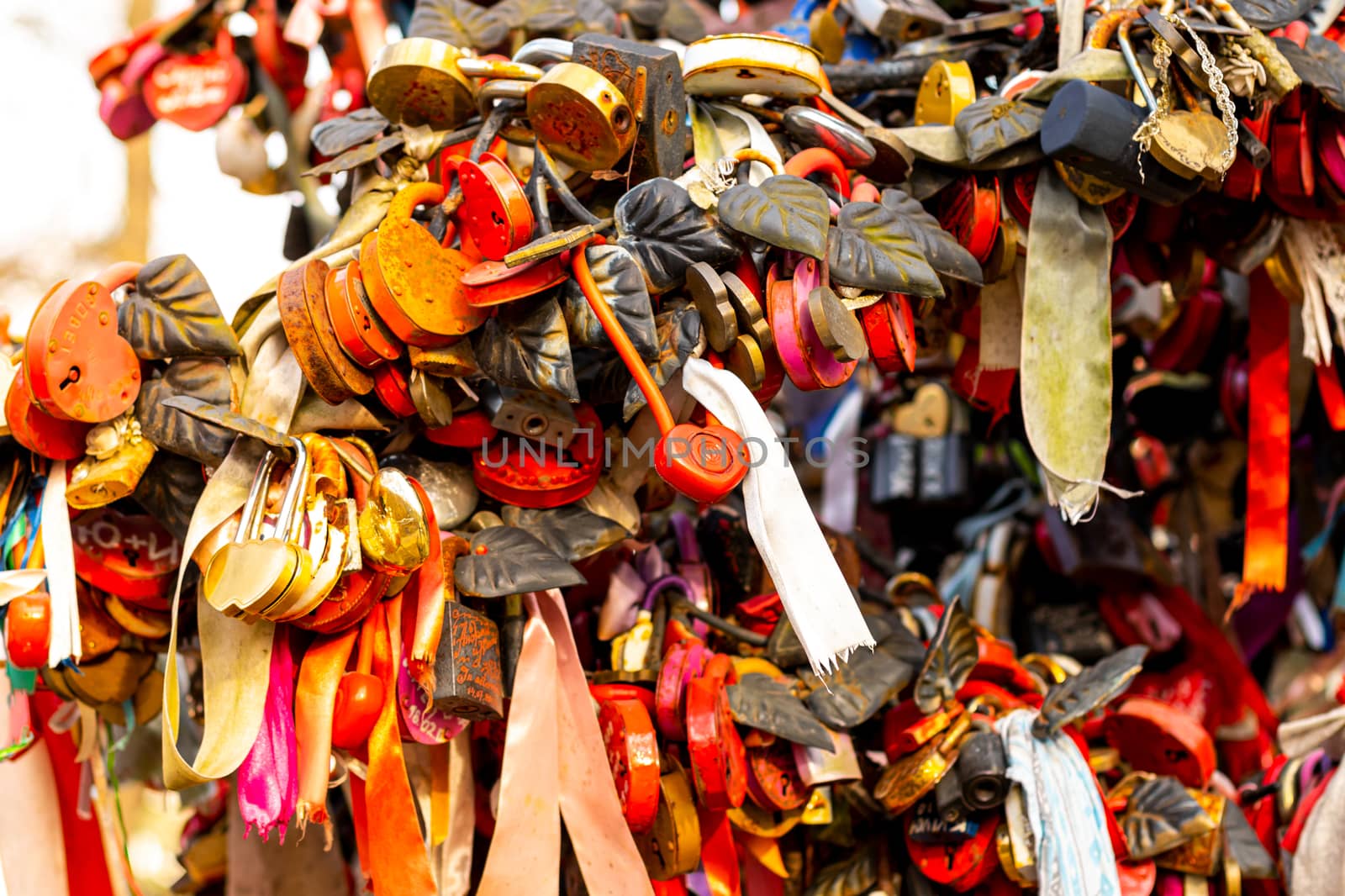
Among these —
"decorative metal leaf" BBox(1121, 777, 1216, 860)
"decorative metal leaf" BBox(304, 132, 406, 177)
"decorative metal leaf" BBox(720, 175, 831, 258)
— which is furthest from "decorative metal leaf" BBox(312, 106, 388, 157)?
"decorative metal leaf" BBox(1121, 777, 1216, 860)

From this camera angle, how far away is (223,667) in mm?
914

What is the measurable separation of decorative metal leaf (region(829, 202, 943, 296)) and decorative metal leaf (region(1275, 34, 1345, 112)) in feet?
1.12

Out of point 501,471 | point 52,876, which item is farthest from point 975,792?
point 52,876

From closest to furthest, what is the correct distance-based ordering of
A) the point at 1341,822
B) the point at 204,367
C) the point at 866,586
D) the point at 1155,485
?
the point at 204,367 → the point at 1341,822 → the point at 866,586 → the point at 1155,485

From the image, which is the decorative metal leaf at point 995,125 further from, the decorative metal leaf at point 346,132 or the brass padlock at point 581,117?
the decorative metal leaf at point 346,132

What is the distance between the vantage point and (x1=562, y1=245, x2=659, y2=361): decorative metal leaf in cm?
88

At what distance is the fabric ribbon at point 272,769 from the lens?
2.91 ft

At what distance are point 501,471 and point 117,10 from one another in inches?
198

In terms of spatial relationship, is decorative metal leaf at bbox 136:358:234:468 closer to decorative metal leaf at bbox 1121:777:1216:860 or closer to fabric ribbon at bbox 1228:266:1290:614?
decorative metal leaf at bbox 1121:777:1216:860

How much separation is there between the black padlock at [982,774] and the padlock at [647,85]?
1.65 ft

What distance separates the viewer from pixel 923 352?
1326 millimetres

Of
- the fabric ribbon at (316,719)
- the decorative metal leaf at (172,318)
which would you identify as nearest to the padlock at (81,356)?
the decorative metal leaf at (172,318)

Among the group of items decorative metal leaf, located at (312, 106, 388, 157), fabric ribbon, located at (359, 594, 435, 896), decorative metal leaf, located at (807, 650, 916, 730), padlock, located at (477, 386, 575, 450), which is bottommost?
decorative metal leaf, located at (807, 650, 916, 730)

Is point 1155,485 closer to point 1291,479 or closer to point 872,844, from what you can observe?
point 1291,479
